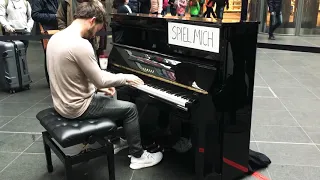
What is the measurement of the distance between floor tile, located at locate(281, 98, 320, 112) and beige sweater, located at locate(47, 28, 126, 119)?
7.99 ft

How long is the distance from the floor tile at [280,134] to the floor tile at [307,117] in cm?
19

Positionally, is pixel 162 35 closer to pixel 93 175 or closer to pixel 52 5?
pixel 93 175

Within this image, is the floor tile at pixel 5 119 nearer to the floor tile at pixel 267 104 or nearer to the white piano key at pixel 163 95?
the white piano key at pixel 163 95

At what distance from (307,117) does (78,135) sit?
2.59 m

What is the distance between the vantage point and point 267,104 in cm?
394

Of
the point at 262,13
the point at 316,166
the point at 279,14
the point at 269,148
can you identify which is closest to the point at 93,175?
the point at 269,148

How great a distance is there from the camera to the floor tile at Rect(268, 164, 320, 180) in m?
2.42

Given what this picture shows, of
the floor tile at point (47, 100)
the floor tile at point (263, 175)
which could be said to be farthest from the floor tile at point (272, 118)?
the floor tile at point (47, 100)

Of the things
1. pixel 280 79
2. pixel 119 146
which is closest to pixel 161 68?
pixel 119 146

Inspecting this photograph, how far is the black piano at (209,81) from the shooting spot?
1982 millimetres

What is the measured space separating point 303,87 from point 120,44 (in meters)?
2.99

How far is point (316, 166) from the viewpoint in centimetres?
258

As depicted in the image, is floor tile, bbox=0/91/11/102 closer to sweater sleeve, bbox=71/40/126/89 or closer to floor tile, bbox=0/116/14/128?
floor tile, bbox=0/116/14/128

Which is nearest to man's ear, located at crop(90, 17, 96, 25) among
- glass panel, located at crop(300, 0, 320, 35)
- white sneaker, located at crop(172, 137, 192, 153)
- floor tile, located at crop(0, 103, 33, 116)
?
white sneaker, located at crop(172, 137, 192, 153)
